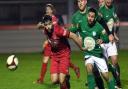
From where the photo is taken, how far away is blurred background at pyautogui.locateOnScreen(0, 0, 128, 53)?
2230cm

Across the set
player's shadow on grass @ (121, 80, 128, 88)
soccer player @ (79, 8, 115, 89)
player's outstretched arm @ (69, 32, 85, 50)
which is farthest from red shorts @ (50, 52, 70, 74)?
player's shadow on grass @ (121, 80, 128, 88)

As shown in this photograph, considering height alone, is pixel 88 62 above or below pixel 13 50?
above

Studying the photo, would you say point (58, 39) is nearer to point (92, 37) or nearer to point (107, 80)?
point (92, 37)

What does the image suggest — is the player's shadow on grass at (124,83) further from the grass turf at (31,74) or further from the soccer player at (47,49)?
the soccer player at (47,49)

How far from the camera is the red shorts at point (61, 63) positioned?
10766 millimetres

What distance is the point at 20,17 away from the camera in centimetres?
2383

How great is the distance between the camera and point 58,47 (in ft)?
35.3

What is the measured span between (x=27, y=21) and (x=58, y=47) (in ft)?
43.9

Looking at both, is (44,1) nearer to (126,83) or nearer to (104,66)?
(126,83)

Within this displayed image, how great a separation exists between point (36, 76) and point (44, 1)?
8923 millimetres

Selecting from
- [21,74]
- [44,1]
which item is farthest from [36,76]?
[44,1]

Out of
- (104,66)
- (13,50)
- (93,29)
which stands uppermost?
(93,29)

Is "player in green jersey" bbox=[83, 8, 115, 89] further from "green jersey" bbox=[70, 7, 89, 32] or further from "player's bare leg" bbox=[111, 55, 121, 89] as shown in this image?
"player's bare leg" bbox=[111, 55, 121, 89]

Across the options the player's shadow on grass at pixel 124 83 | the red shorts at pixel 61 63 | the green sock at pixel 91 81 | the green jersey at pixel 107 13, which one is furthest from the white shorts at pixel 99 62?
the player's shadow on grass at pixel 124 83
